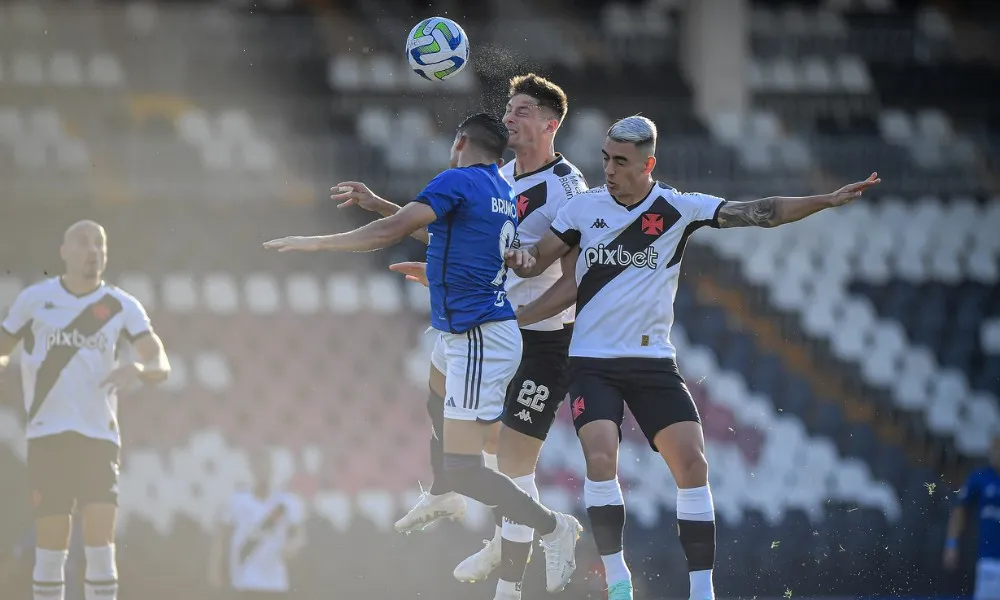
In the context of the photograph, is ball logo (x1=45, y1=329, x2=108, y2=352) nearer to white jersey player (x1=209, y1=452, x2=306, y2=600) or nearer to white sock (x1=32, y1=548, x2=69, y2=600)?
white sock (x1=32, y1=548, x2=69, y2=600)

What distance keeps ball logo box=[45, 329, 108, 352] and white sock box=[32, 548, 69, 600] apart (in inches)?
49.0

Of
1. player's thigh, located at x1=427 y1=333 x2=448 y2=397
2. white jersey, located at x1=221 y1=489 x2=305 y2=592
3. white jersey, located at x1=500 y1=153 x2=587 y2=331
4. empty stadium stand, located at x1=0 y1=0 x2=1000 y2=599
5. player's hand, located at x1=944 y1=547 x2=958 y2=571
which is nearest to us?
player's thigh, located at x1=427 y1=333 x2=448 y2=397

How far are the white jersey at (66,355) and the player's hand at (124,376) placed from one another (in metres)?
0.12

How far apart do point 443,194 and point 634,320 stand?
1.13 m

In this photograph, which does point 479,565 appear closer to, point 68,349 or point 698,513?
point 698,513

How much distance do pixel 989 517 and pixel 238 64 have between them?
31.3 ft

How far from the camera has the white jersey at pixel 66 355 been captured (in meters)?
7.81

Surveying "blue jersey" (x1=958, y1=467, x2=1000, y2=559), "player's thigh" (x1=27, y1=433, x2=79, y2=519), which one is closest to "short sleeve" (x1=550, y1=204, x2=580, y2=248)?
"player's thigh" (x1=27, y1=433, x2=79, y2=519)

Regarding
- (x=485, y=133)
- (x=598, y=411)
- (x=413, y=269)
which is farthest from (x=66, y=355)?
(x=598, y=411)

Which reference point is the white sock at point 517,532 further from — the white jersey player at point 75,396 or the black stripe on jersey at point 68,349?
the black stripe on jersey at point 68,349

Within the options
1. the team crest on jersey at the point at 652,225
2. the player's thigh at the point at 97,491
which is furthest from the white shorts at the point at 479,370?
the player's thigh at the point at 97,491

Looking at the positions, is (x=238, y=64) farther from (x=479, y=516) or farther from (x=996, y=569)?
(x=996, y=569)

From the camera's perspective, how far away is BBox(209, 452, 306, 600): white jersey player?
10.2 metres

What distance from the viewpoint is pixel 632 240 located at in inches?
249
